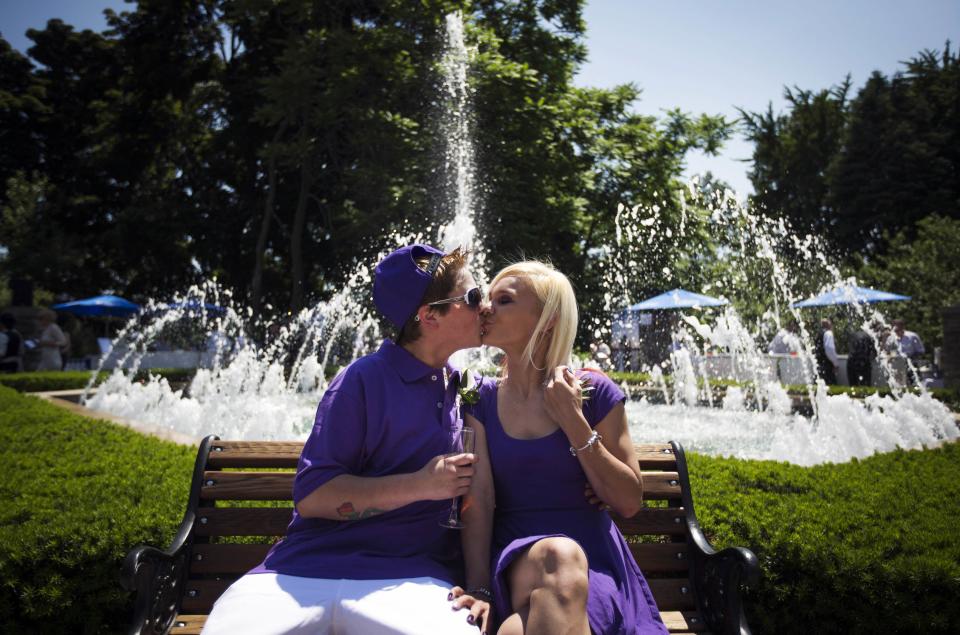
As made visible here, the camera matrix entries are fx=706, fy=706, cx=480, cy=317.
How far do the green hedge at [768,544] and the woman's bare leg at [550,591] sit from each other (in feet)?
4.59

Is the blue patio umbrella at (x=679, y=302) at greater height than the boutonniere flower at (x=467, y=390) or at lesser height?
greater

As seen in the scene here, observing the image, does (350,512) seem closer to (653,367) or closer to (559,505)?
(559,505)

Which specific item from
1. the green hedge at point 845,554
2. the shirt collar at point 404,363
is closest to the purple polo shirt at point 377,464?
the shirt collar at point 404,363

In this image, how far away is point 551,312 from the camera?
273 centimetres

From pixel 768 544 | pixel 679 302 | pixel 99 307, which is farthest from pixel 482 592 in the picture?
pixel 99 307

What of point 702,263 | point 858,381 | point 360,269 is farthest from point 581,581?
point 702,263

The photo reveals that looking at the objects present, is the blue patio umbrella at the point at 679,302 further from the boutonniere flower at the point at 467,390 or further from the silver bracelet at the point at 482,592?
the silver bracelet at the point at 482,592

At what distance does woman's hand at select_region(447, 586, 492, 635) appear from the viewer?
7.22 ft

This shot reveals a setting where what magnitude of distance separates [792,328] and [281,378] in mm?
22540

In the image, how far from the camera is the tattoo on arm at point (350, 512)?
7.43ft

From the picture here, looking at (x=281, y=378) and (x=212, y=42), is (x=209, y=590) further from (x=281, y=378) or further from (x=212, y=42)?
(x=212, y=42)

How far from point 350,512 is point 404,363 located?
0.55m

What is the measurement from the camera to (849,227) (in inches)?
1465

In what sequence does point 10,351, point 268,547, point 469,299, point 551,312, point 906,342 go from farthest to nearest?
1. point 906,342
2. point 10,351
3. point 268,547
4. point 551,312
5. point 469,299
